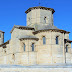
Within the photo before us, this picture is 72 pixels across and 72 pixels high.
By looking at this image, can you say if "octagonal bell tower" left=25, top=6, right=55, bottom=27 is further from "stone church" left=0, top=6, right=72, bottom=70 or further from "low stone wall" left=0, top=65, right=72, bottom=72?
"low stone wall" left=0, top=65, right=72, bottom=72

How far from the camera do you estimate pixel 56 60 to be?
82.0 ft

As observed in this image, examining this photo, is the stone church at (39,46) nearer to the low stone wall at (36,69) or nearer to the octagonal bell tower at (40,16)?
the octagonal bell tower at (40,16)

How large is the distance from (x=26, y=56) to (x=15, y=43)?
12.4 feet

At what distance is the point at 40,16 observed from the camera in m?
30.8

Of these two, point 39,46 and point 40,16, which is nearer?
point 39,46

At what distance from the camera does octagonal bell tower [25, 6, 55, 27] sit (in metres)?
30.7

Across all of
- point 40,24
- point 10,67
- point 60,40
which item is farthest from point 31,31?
point 10,67

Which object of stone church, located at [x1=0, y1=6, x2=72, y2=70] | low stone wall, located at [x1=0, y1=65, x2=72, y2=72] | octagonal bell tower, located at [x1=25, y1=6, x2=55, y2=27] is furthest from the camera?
octagonal bell tower, located at [x1=25, y1=6, x2=55, y2=27]

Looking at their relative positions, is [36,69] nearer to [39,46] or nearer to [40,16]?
[39,46]

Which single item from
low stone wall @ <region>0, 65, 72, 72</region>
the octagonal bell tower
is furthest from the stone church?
low stone wall @ <region>0, 65, 72, 72</region>

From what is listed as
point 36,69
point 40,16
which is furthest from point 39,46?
point 36,69

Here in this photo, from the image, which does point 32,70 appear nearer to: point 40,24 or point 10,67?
point 10,67

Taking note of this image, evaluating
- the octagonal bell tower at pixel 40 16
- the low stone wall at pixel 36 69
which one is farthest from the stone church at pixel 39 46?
the low stone wall at pixel 36 69

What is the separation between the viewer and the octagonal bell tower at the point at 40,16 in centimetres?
3072
